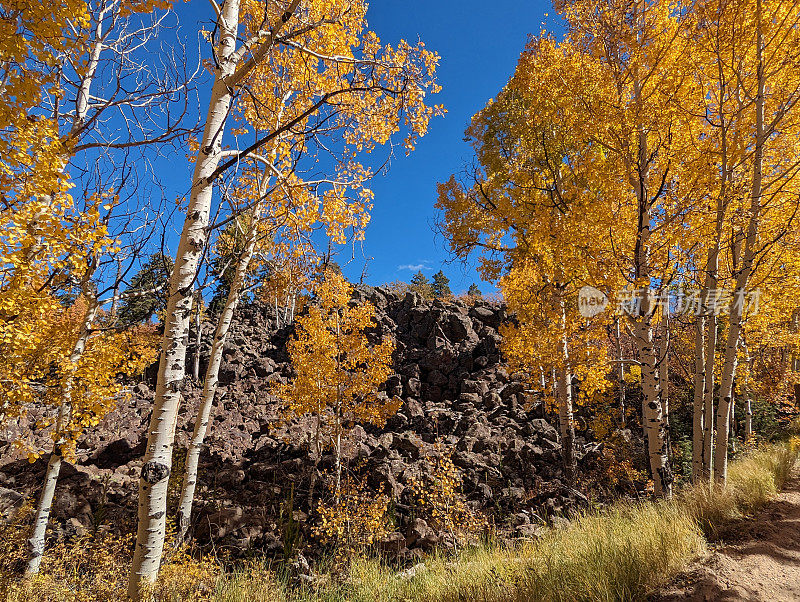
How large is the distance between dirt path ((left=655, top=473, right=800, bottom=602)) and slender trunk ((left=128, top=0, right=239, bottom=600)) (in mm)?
4121

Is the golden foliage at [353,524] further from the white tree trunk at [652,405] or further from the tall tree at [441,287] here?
the tall tree at [441,287]

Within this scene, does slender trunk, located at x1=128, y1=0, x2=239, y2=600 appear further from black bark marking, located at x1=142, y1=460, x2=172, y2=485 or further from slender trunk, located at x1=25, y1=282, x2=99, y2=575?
slender trunk, located at x1=25, y1=282, x2=99, y2=575

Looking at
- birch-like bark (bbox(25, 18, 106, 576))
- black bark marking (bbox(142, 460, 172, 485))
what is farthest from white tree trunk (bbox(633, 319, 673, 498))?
birch-like bark (bbox(25, 18, 106, 576))

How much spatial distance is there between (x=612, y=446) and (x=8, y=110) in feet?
46.2

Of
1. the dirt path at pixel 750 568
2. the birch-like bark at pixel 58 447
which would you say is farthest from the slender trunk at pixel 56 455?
the dirt path at pixel 750 568

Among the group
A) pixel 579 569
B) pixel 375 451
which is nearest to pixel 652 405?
pixel 579 569

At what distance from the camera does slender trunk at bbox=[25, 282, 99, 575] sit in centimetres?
647

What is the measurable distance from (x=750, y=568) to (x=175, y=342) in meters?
5.63

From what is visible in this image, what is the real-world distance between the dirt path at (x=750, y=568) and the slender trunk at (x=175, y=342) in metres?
4.12

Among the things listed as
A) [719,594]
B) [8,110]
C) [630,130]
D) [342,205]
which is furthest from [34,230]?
[630,130]

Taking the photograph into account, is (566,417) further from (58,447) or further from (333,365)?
(58,447)

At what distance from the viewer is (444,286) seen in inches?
1609

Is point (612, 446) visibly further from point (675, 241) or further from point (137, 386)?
point (137, 386)

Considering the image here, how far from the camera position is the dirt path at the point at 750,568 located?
2.94 m
